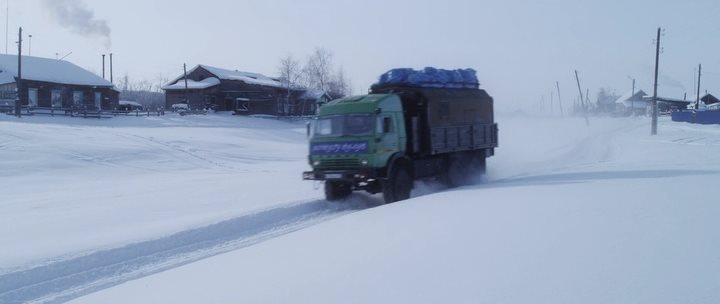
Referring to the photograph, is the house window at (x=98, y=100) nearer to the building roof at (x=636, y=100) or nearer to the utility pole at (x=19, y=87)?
the utility pole at (x=19, y=87)

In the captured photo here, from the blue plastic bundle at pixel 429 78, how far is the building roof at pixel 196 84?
51.5 meters

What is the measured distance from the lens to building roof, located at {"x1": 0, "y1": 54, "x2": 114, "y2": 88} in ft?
172

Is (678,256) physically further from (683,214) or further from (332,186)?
(332,186)

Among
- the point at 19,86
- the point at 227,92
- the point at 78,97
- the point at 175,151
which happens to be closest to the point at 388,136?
the point at 175,151

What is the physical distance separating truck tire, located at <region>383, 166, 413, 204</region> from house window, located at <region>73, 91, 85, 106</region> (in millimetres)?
49098

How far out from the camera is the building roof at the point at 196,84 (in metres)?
67.1

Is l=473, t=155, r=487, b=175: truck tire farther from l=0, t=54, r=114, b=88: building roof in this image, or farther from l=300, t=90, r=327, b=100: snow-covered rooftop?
l=300, t=90, r=327, b=100: snow-covered rooftop

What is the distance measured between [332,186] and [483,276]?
10.3 m

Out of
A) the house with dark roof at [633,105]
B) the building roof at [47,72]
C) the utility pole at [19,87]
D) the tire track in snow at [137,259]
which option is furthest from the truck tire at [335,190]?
the house with dark roof at [633,105]

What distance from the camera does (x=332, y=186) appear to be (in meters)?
16.1

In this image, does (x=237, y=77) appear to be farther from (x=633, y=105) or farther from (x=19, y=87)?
(x=633, y=105)

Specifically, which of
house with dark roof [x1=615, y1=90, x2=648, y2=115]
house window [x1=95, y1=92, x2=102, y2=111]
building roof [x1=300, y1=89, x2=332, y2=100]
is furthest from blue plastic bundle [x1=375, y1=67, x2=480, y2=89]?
house with dark roof [x1=615, y1=90, x2=648, y2=115]

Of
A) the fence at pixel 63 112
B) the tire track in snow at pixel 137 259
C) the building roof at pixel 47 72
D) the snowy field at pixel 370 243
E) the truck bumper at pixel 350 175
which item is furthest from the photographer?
the building roof at pixel 47 72

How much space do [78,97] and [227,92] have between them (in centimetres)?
1715
